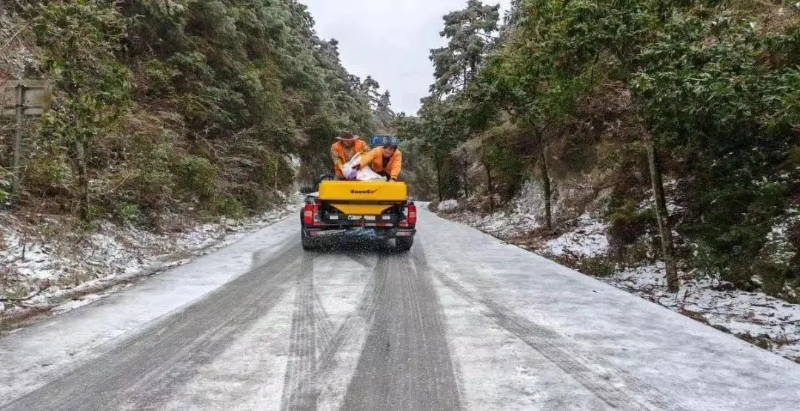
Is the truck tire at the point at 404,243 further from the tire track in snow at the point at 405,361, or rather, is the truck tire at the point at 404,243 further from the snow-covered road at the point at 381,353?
the tire track in snow at the point at 405,361

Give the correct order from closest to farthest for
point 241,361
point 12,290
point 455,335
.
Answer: point 241,361 → point 455,335 → point 12,290

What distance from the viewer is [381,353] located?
4.11 m

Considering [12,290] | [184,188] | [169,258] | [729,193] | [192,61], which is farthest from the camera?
[192,61]

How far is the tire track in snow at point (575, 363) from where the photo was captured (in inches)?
128

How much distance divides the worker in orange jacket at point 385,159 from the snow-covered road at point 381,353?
4.59m

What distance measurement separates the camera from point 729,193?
291 inches

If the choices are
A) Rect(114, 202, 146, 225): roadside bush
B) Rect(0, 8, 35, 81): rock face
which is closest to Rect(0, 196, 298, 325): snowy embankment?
Rect(114, 202, 146, 225): roadside bush

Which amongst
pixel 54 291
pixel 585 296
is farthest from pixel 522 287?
pixel 54 291

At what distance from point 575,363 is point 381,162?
7956 mm

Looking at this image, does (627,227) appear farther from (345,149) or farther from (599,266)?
(345,149)

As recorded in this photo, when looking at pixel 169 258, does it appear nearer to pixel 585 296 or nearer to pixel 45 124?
pixel 45 124

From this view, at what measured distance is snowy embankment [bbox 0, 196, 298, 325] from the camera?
228 inches

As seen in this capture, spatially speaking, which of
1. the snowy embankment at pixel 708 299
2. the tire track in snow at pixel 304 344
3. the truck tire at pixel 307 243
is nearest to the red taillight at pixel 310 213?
the truck tire at pixel 307 243

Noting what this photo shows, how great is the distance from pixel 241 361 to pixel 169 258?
5982 mm
